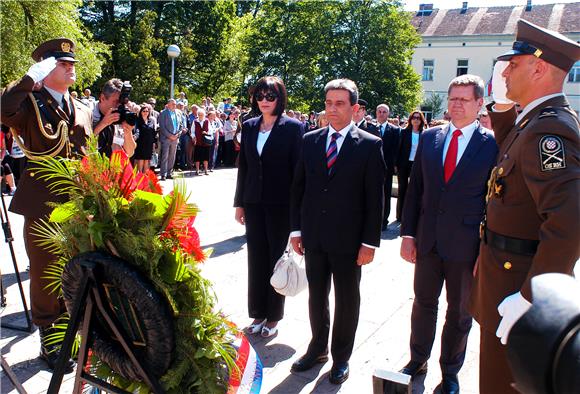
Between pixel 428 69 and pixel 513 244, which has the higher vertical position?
pixel 428 69

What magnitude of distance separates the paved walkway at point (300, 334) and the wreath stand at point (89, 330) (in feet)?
2.06

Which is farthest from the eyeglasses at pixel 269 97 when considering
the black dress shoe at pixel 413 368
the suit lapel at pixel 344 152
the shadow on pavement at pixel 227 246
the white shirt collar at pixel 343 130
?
the shadow on pavement at pixel 227 246

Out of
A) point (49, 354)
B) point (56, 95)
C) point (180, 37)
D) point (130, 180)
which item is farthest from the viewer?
point (180, 37)

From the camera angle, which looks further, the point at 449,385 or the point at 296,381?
the point at 296,381

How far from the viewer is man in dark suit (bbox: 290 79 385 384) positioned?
341 cm

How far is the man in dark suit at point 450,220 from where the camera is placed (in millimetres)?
3285

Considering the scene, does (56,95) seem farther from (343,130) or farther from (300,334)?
(300,334)

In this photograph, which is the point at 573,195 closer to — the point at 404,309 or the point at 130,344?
the point at 130,344

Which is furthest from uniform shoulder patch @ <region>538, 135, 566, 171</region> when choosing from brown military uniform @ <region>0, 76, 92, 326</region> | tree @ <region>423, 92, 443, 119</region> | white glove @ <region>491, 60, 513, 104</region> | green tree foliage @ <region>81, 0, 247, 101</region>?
tree @ <region>423, 92, 443, 119</region>

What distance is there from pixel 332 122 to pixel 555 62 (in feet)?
5.20

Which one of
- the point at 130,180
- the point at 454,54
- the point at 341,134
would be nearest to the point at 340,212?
the point at 341,134

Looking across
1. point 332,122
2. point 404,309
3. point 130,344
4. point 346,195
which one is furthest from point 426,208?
point 130,344

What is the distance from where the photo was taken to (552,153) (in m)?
2.05

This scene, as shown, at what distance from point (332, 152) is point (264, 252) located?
4.15 ft
